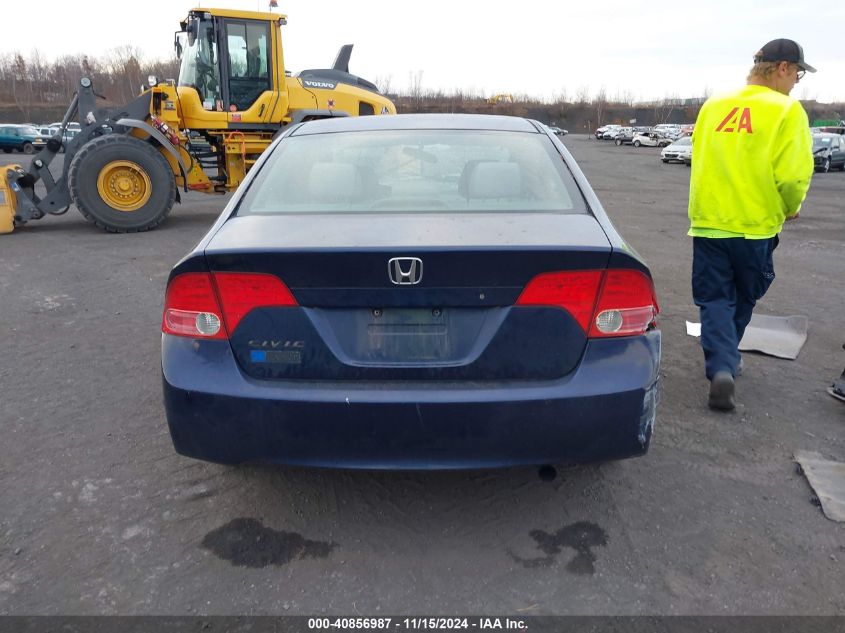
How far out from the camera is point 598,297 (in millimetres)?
2303

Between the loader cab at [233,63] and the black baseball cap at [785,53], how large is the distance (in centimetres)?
885

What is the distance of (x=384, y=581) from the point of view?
2342 mm

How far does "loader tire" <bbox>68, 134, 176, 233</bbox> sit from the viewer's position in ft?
31.6

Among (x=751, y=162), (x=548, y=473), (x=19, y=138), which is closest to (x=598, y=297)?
(x=548, y=473)

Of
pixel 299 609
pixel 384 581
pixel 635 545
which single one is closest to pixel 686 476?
pixel 635 545

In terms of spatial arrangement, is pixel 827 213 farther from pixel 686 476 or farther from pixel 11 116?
pixel 11 116

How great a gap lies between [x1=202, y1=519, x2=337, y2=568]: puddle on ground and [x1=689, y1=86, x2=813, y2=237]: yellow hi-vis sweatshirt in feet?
9.34

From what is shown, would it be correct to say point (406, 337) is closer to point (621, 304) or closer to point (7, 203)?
point (621, 304)

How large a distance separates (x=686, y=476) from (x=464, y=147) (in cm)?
187

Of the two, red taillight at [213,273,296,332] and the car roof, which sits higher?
the car roof

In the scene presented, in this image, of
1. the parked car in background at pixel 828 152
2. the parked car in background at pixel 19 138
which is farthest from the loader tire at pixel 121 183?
the parked car in background at pixel 19 138

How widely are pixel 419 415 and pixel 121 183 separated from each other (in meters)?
9.23

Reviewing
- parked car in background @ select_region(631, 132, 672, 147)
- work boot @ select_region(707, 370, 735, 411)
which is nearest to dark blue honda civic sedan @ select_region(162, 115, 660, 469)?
work boot @ select_region(707, 370, 735, 411)

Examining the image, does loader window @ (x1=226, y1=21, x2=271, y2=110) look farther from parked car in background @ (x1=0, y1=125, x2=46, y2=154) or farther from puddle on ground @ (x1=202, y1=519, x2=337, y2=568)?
parked car in background @ (x1=0, y1=125, x2=46, y2=154)
